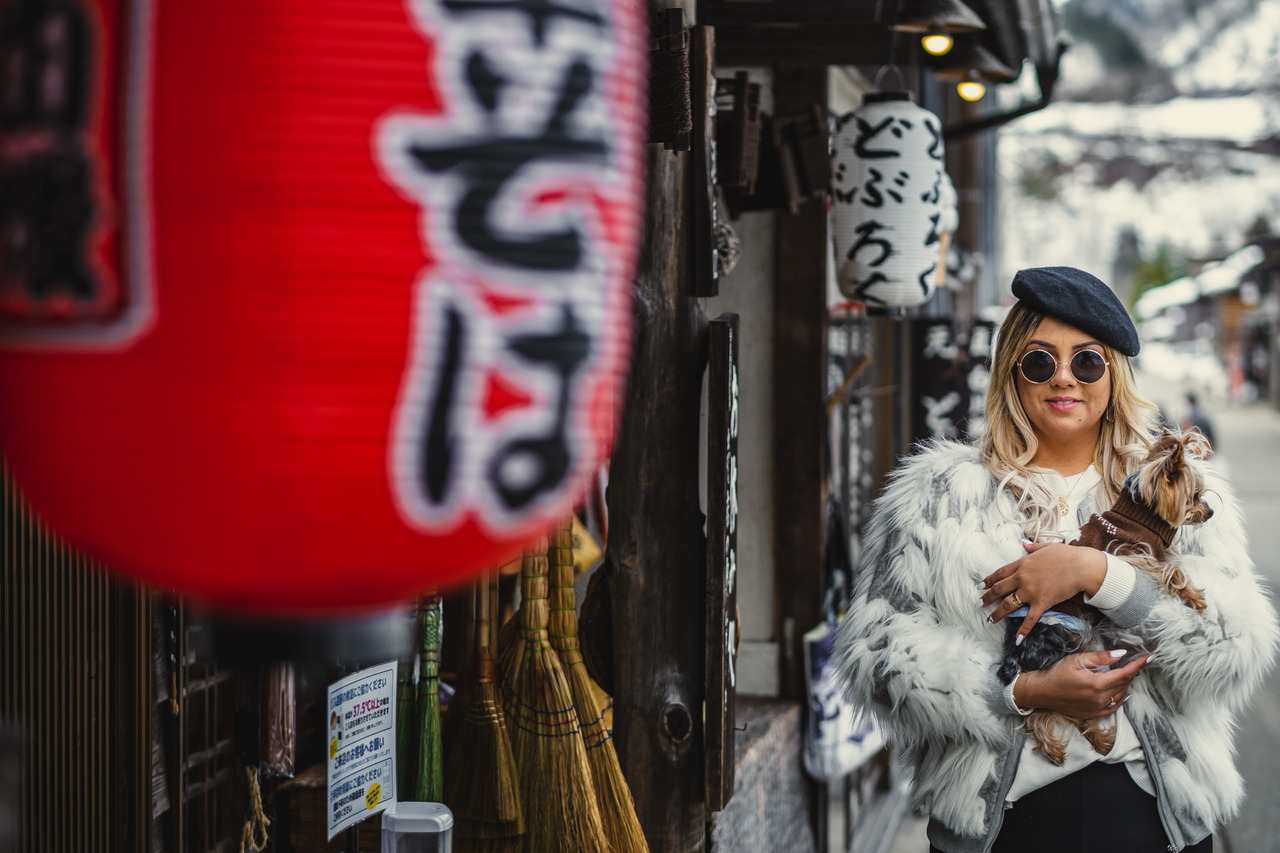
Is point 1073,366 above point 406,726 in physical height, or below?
above

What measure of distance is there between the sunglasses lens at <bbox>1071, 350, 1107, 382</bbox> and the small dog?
10.1 inches

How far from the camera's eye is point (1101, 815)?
3201 mm

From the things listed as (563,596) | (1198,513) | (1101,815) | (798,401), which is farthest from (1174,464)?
(798,401)

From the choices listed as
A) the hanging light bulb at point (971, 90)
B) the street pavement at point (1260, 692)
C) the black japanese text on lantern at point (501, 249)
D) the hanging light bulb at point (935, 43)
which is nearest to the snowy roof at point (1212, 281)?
the street pavement at point (1260, 692)

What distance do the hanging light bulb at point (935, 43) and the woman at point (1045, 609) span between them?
2.56m

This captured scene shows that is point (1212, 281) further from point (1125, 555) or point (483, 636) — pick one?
point (483, 636)

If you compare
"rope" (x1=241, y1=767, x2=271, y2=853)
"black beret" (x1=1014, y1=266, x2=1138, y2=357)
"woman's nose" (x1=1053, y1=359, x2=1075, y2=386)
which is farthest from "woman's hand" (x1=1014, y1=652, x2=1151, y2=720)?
"rope" (x1=241, y1=767, x2=271, y2=853)

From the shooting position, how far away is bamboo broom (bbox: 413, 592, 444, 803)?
3475 mm

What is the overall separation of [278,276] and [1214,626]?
108 inches

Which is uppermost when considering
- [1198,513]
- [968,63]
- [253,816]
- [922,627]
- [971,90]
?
[971,90]

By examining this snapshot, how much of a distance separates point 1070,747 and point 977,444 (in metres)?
0.88

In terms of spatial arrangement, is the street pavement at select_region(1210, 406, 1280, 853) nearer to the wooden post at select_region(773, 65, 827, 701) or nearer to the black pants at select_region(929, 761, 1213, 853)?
the black pants at select_region(929, 761, 1213, 853)

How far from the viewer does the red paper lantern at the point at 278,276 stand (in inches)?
48.3

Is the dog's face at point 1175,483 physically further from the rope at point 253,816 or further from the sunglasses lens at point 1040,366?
the rope at point 253,816
